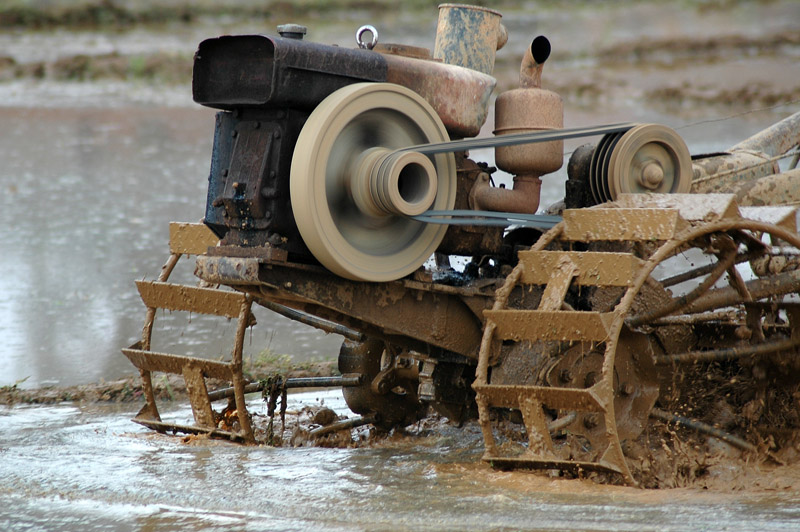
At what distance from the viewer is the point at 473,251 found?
Result: 5.61 meters

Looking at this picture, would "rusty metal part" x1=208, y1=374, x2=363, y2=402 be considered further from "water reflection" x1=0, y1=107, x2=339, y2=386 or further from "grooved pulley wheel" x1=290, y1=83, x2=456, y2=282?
"water reflection" x1=0, y1=107, x2=339, y2=386

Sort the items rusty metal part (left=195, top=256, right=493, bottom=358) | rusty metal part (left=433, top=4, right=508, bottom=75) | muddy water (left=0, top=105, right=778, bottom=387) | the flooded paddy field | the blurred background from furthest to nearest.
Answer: the blurred background < muddy water (left=0, top=105, right=778, bottom=387) < rusty metal part (left=433, top=4, right=508, bottom=75) < rusty metal part (left=195, top=256, right=493, bottom=358) < the flooded paddy field

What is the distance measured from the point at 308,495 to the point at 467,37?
8.51ft

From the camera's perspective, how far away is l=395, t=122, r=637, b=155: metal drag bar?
5094 mm

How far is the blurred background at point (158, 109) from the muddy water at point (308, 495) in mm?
2468

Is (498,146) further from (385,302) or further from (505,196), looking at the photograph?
(385,302)

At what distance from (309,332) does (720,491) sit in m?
4.64

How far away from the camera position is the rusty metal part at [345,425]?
610cm

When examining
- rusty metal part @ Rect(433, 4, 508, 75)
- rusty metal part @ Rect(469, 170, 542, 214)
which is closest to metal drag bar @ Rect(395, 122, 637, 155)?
rusty metal part @ Rect(469, 170, 542, 214)

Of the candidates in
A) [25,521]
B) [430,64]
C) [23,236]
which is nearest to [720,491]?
[430,64]

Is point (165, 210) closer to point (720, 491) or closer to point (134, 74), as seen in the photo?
point (134, 74)

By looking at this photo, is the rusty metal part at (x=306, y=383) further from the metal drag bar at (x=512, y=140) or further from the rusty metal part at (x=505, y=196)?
the metal drag bar at (x=512, y=140)

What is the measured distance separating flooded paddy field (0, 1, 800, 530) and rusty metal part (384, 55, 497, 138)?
5.46ft

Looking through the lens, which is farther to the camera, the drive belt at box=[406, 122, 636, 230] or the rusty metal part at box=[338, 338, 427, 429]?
the rusty metal part at box=[338, 338, 427, 429]
